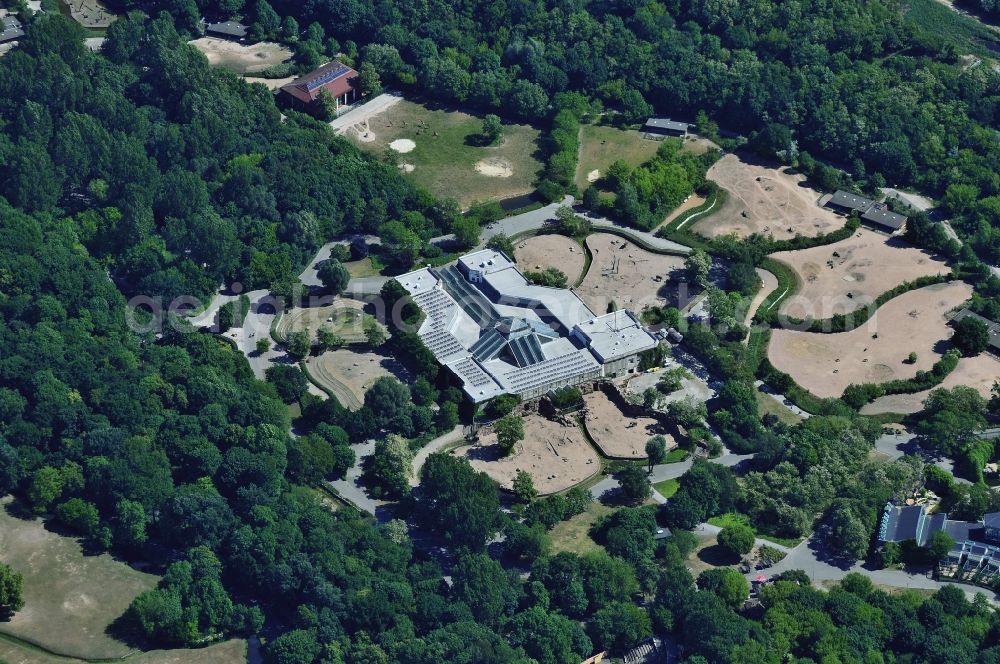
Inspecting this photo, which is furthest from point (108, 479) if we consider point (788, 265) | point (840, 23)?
point (840, 23)

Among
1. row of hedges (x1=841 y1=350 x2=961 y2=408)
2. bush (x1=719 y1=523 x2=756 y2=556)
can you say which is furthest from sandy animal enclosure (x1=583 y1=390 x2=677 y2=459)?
row of hedges (x1=841 y1=350 x2=961 y2=408)

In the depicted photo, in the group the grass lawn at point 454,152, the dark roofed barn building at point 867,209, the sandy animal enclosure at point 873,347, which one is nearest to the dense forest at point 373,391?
the grass lawn at point 454,152

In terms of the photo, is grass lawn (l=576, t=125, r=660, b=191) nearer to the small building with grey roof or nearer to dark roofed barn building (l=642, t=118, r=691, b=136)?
dark roofed barn building (l=642, t=118, r=691, b=136)

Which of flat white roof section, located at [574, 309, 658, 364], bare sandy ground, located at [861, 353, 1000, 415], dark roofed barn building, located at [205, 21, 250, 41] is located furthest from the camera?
dark roofed barn building, located at [205, 21, 250, 41]

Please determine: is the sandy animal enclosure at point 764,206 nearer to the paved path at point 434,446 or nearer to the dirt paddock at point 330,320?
the dirt paddock at point 330,320

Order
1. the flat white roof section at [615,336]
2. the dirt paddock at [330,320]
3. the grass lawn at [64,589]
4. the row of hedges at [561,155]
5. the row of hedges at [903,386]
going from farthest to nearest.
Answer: the row of hedges at [561,155] → the dirt paddock at [330,320] → the flat white roof section at [615,336] → the row of hedges at [903,386] → the grass lawn at [64,589]
